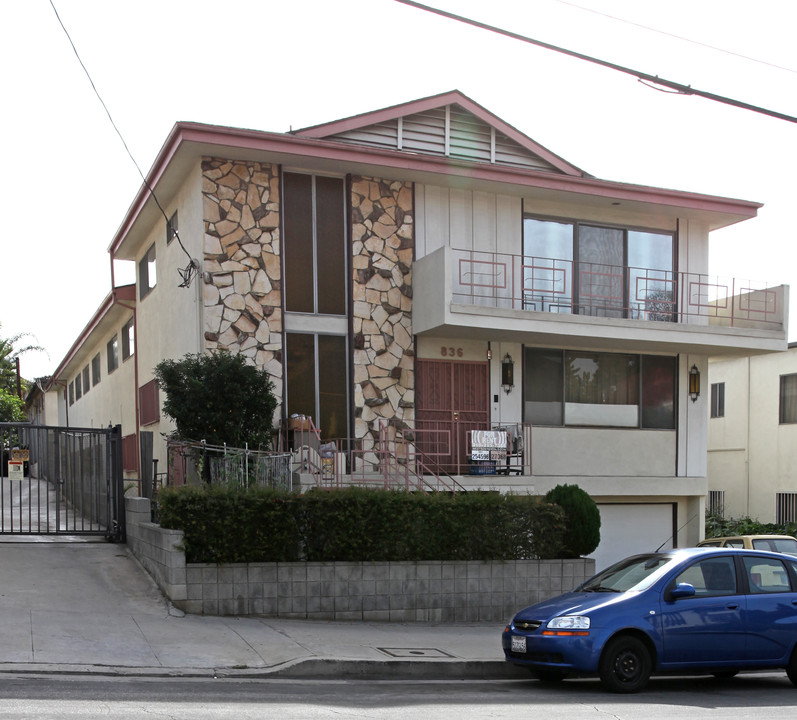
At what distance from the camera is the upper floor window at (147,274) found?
21.6m

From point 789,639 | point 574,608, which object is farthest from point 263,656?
point 789,639

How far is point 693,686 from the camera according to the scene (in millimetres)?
10359

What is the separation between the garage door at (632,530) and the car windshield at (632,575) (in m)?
8.76

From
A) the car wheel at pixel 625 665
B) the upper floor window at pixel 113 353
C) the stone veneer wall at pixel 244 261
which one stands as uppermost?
the stone veneer wall at pixel 244 261

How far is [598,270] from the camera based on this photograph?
65.7 ft

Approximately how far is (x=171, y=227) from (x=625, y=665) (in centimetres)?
1322

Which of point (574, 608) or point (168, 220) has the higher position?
point (168, 220)

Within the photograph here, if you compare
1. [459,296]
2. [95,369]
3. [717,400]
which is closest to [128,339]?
[95,369]

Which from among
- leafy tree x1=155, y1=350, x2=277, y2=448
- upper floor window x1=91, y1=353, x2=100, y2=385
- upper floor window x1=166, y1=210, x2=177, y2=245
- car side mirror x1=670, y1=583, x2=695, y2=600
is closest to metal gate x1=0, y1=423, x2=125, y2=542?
leafy tree x1=155, y1=350, x2=277, y2=448

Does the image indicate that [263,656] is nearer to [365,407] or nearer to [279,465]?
[279,465]

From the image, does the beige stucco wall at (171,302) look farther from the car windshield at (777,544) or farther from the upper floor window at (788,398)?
the upper floor window at (788,398)

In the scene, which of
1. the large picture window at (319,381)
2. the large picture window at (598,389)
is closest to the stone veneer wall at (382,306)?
the large picture window at (319,381)

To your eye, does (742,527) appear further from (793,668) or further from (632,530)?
(793,668)

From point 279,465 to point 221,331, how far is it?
3.77m
